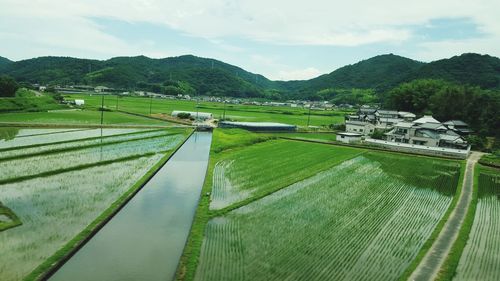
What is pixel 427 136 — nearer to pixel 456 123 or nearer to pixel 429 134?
pixel 429 134

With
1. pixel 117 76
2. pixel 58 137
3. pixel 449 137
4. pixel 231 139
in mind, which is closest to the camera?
pixel 58 137

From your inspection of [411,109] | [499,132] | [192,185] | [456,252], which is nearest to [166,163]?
[192,185]

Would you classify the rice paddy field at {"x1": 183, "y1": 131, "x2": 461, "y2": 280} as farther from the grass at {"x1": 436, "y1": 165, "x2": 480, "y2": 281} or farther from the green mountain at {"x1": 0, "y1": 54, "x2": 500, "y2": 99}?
the green mountain at {"x1": 0, "y1": 54, "x2": 500, "y2": 99}

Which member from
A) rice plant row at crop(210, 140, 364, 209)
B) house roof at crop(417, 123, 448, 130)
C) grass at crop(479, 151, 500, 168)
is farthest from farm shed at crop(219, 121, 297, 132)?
grass at crop(479, 151, 500, 168)

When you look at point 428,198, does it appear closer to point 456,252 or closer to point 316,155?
point 456,252

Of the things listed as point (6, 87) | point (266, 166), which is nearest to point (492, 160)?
point (266, 166)
